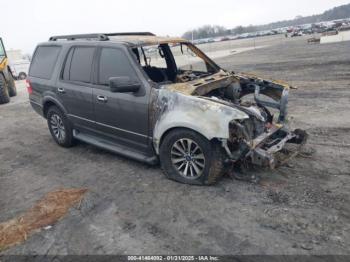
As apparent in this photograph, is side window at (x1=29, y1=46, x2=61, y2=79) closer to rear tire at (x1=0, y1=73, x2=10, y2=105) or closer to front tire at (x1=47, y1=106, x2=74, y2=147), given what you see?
front tire at (x1=47, y1=106, x2=74, y2=147)

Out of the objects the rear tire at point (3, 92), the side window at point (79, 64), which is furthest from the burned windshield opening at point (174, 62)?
the rear tire at point (3, 92)

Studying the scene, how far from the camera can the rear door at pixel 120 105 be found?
4.92 m

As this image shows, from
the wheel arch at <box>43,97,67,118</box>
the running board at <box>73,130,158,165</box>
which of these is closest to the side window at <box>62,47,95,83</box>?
the wheel arch at <box>43,97,67,118</box>

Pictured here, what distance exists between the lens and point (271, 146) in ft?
15.7

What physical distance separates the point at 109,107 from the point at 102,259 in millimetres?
2576

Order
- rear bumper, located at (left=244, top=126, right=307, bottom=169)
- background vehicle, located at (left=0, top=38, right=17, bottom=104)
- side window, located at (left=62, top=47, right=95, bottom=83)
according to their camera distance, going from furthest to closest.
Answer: background vehicle, located at (left=0, top=38, right=17, bottom=104) → side window, located at (left=62, top=47, right=95, bottom=83) → rear bumper, located at (left=244, top=126, right=307, bottom=169)

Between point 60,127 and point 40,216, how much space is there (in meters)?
2.72

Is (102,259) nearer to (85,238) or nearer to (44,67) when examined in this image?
(85,238)

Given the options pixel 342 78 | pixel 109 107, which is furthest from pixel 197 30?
pixel 109 107

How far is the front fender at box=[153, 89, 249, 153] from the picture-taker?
13.7ft

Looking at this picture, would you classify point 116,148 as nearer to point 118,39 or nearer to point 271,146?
point 118,39

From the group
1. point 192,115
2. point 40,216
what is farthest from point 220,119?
point 40,216

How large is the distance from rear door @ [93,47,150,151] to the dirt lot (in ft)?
1.91

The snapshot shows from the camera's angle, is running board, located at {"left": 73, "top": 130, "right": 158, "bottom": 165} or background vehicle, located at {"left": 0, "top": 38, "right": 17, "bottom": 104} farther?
background vehicle, located at {"left": 0, "top": 38, "right": 17, "bottom": 104}
